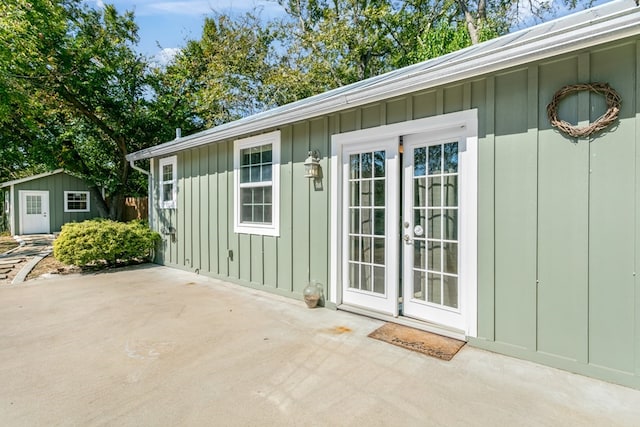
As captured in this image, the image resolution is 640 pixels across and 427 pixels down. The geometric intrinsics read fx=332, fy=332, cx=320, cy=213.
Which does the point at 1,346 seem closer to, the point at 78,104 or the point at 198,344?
the point at 198,344

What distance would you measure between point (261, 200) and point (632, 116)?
13.9 feet

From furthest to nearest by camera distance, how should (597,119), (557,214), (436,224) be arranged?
(436,224) < (557,214) < (597,119)

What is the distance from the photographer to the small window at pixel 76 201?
560 inches

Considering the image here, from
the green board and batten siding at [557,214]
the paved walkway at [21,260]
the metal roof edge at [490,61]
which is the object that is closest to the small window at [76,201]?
the paved walkway at [21,260]

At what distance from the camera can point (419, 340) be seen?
3104mm

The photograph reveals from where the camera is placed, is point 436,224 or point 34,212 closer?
point 436,224

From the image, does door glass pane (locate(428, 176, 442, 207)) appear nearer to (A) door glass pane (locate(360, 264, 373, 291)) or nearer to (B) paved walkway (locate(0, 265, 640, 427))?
(A) door glass pane (locate(360, 264, 373, 291))

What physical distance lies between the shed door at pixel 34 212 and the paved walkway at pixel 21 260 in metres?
3.61

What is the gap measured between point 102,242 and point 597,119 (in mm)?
7662

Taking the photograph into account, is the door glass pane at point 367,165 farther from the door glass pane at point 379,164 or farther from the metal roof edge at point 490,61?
the metal roof edge at point 490,61

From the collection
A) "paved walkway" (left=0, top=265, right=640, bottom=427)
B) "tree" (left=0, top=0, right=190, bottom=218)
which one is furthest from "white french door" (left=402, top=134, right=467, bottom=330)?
"tree" (left=0, top=0, right=190, bottom=218)

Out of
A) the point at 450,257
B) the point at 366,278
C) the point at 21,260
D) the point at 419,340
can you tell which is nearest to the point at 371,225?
the point at 366,278

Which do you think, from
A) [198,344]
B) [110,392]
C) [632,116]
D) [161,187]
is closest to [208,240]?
[161,187]

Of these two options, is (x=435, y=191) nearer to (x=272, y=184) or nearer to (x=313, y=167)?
(x=313, y=167)
